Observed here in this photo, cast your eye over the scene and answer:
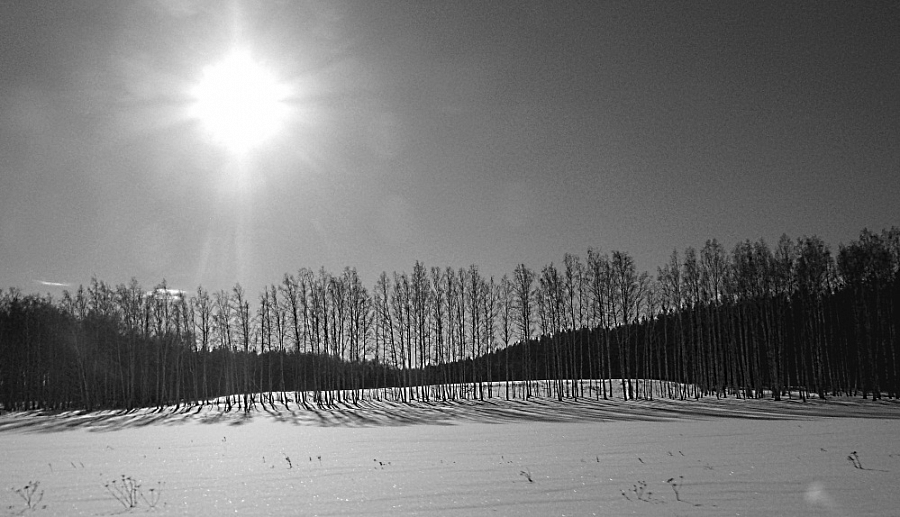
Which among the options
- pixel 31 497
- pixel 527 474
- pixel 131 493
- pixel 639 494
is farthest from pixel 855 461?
pixel 31 497

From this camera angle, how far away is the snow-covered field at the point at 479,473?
930cm

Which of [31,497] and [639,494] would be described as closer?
[639,494]

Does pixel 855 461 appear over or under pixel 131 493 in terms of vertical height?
under

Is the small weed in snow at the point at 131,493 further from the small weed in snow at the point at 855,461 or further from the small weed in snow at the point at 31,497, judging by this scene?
the small weed in snow at the point at 855,461

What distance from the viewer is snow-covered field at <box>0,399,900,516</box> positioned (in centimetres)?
930

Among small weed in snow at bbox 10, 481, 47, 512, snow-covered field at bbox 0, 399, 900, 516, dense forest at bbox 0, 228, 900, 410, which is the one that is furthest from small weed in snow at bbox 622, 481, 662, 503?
dense forest at bbox 0, 228, 900, 410

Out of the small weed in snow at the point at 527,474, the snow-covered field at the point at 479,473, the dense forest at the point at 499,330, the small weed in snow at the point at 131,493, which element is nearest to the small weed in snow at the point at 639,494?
the snow-covered field at the point at 479,473

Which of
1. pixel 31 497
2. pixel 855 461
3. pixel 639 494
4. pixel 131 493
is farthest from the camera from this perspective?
pixel 855 461

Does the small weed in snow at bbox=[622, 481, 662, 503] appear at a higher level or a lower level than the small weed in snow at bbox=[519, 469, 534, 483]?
higher

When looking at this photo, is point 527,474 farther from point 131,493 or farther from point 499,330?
point 499,330

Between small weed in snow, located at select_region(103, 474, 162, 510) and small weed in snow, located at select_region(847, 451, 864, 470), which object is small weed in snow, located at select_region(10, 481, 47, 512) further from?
small weed in snow, located at select_region(847, 451, 864, 470)

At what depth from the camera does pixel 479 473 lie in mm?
12648

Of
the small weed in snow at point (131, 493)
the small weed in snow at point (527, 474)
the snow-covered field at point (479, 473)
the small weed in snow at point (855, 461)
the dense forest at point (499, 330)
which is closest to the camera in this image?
the snow-covered field at point (479, 473)

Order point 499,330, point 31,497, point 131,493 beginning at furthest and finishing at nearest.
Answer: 1. point 499,330
2. point 31,497
3. point 131,493
